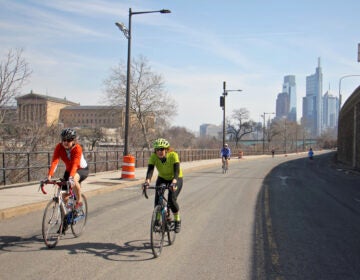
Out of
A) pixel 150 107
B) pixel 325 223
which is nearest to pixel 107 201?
pixel 325 223

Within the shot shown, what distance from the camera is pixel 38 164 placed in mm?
18156

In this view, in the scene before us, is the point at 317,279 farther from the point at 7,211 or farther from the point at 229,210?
the point at 7,211

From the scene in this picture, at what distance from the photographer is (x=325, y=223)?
926cm

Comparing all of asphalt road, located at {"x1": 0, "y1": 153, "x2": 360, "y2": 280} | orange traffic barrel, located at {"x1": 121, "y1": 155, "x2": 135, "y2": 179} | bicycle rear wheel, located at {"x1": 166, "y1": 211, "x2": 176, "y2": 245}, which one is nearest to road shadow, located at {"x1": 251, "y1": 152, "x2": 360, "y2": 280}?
asphalt road, located at {"x1": 0, "y1": 153, "x2": 360, "y2": 280}

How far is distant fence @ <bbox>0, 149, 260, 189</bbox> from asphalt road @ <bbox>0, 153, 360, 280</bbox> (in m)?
4.78

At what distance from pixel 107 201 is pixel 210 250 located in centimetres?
642

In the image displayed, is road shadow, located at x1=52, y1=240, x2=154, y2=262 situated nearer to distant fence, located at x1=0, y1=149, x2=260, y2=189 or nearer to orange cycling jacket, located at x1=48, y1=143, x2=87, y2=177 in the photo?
orange cycling jacket, located at x1=48, y1=143, x2=87, y2=177

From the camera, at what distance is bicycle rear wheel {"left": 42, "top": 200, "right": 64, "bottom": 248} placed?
21.2ft

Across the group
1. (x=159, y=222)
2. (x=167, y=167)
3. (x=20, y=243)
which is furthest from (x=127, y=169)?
(x=159, y=222)

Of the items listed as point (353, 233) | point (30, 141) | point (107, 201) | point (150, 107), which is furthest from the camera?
point (150, 107)

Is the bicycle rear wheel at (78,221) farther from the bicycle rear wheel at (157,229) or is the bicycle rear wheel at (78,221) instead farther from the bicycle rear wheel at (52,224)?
the bicycle rear wheel at (157,229)

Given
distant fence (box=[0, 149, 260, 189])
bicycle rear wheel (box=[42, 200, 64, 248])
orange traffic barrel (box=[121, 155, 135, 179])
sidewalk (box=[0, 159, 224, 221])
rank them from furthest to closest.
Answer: orange traffic barrel (box=[121, 155, 135, 179]), distant fence (box=[0, 149, 260, 189]), sidewalk (box=[0, 159, 224, 221]), bicycle rear wheel (box=[42, 200, 64, 248])

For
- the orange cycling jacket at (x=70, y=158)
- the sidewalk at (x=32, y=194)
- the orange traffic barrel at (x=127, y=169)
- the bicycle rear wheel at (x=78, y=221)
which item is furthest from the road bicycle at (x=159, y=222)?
the orange traffic barrel at (x=127, y=169)

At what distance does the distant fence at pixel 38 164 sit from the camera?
1496cm
